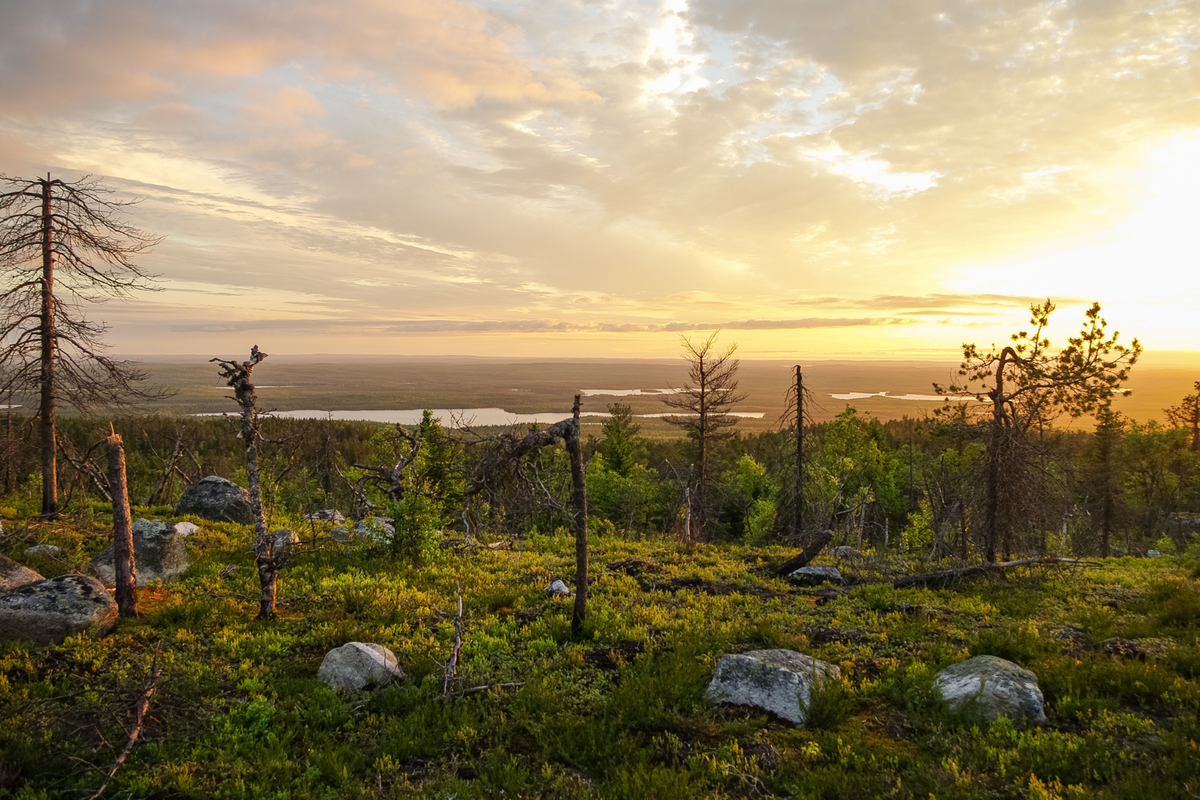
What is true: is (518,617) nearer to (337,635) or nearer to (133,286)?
(337,635)

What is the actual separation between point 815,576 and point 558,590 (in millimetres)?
7724

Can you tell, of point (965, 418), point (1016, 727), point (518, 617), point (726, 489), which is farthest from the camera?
point (726, 489)

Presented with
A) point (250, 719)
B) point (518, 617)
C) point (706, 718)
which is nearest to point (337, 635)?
point (250, 719)

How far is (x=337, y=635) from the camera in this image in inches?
418

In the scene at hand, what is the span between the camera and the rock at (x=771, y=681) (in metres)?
8.16

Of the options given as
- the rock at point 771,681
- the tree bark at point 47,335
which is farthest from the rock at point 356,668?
the tree bark at point 47,335

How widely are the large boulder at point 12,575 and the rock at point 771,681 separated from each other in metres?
14.2

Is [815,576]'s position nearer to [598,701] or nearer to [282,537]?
[598,701]

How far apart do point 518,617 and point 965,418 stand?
13675 millimetres

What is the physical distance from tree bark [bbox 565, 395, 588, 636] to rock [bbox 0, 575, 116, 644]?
9.32 m

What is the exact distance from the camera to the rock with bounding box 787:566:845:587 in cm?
1545

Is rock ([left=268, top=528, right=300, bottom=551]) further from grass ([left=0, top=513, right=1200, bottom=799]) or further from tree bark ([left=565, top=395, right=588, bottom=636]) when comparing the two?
tree bark ([left=565, top=395, right=588, bottom=636])

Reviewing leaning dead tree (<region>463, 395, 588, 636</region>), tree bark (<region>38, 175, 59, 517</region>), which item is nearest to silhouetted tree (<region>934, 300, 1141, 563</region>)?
leaning dead tree (<region>463, 395, 588, 636</region>)

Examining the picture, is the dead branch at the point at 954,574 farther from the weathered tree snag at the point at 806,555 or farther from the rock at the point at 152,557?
the rock at the point at 152,557
